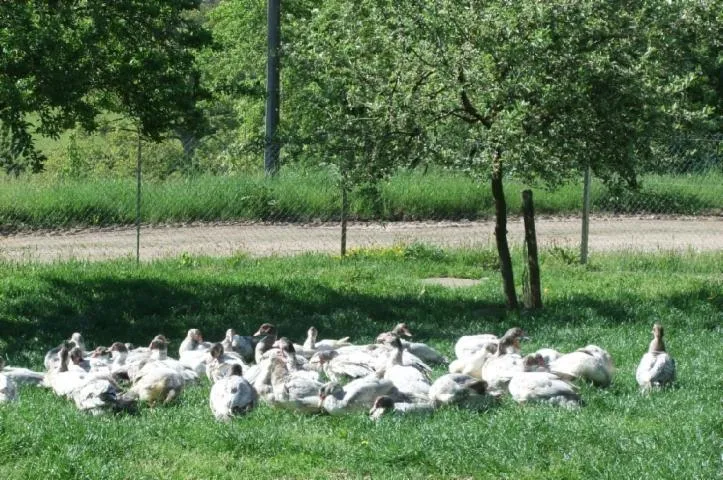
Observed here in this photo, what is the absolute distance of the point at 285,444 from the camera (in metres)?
8.05

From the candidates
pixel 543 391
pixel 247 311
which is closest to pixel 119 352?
pixel 247 311

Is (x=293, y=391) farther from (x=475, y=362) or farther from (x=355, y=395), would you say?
(x=475, y=362)

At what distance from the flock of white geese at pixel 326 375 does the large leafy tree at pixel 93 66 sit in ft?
11.0

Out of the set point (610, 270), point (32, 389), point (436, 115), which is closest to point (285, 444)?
point (32, 389)

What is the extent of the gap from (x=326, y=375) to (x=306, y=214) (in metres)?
12.7

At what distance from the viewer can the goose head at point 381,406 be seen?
877 centimetres

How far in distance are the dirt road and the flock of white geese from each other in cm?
841

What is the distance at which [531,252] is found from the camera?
14.4 meters

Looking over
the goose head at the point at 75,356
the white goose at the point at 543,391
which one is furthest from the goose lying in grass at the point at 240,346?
the white goose at the point at 543,391

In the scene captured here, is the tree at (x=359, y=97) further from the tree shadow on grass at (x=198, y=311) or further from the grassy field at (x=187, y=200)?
the grassy field at (x=187, y=200)

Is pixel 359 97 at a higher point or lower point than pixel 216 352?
higher

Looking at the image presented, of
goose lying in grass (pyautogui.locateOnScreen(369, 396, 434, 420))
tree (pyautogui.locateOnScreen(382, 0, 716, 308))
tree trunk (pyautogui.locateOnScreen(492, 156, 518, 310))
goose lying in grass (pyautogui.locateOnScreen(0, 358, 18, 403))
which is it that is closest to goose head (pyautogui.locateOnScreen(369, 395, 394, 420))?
goose lying in grass (pyautogui.locateOnScreen(369, 396, 434, 420))

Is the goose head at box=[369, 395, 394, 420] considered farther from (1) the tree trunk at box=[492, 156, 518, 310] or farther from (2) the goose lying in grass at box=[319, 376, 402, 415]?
(1) the tree trunk at box=[492, 156, 518, 310]

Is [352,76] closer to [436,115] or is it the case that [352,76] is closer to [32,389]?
[436,115]
